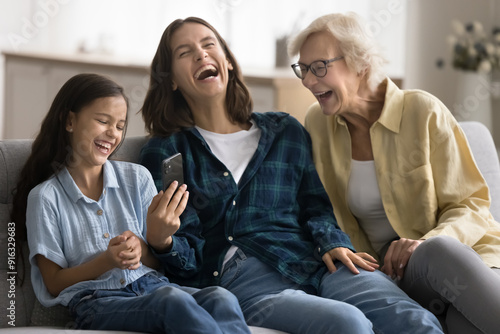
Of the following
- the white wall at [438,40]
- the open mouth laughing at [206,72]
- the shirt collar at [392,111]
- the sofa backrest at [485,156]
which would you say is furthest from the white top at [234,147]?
the white wall at [438,40]

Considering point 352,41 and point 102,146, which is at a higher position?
point 352,41

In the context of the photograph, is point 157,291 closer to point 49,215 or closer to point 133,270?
point 133,270

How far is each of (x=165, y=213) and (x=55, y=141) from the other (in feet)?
1.20

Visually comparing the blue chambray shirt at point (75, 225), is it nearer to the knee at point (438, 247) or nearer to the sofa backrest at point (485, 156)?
the knee at point (438, 247)

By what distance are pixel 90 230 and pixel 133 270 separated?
14cm

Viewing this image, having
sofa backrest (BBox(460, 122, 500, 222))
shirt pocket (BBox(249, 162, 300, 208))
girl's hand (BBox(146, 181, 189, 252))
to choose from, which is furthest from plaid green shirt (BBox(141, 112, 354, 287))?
sofa backrest (BBox(460, 122, 500, 222))

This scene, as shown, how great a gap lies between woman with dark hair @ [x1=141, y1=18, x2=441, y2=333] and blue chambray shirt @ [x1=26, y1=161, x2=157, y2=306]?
0.12 m

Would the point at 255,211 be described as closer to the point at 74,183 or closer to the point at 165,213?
the point at 165,213

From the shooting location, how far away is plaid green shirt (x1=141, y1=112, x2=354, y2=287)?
174 centimetres

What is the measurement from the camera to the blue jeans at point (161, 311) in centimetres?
135

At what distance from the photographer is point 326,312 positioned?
4.85ft

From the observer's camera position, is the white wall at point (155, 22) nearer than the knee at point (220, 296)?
No

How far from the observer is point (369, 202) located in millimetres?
1928

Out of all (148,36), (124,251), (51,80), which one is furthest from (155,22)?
(124,251)
